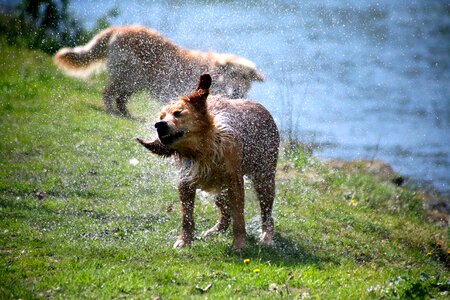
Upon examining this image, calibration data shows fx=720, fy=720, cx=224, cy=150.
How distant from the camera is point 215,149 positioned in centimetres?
697

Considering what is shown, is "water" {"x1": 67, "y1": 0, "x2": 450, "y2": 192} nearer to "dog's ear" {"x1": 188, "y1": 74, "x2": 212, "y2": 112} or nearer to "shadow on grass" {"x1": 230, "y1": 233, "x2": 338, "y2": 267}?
"shadow on grass" {"x1": 230, "y1": 233, "x2": 338, "y2": 267}

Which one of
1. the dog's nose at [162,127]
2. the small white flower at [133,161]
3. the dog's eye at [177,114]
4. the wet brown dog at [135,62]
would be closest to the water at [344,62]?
the wet brown dog at [135,62]

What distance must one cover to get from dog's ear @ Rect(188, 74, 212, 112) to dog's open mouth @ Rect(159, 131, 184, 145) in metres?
0.33

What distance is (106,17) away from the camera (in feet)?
53.1

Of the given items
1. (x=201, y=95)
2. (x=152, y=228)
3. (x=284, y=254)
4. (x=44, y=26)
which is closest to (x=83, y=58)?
(x=44, y=26)

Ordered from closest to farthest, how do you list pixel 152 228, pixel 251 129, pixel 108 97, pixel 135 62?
1. pixel 251 129
2. pixel 152 228
3. pixel 135 62
4. pixel 108 97

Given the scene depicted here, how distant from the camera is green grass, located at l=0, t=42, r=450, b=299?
6.23m

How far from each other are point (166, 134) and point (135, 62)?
643cm

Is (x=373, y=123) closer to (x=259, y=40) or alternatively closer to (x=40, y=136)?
(x=259, y=40)

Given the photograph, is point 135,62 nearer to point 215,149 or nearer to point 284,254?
point 215,149

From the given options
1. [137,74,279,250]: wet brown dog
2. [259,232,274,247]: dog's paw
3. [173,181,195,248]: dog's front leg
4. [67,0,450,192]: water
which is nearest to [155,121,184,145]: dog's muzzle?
[137,74,279,250]: wet brown dog

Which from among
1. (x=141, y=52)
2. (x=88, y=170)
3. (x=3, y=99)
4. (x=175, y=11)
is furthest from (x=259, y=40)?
(x=88, y=170)

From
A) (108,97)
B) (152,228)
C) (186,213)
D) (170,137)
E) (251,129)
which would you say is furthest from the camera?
(108,97)

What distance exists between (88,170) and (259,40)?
8192 millimetres
